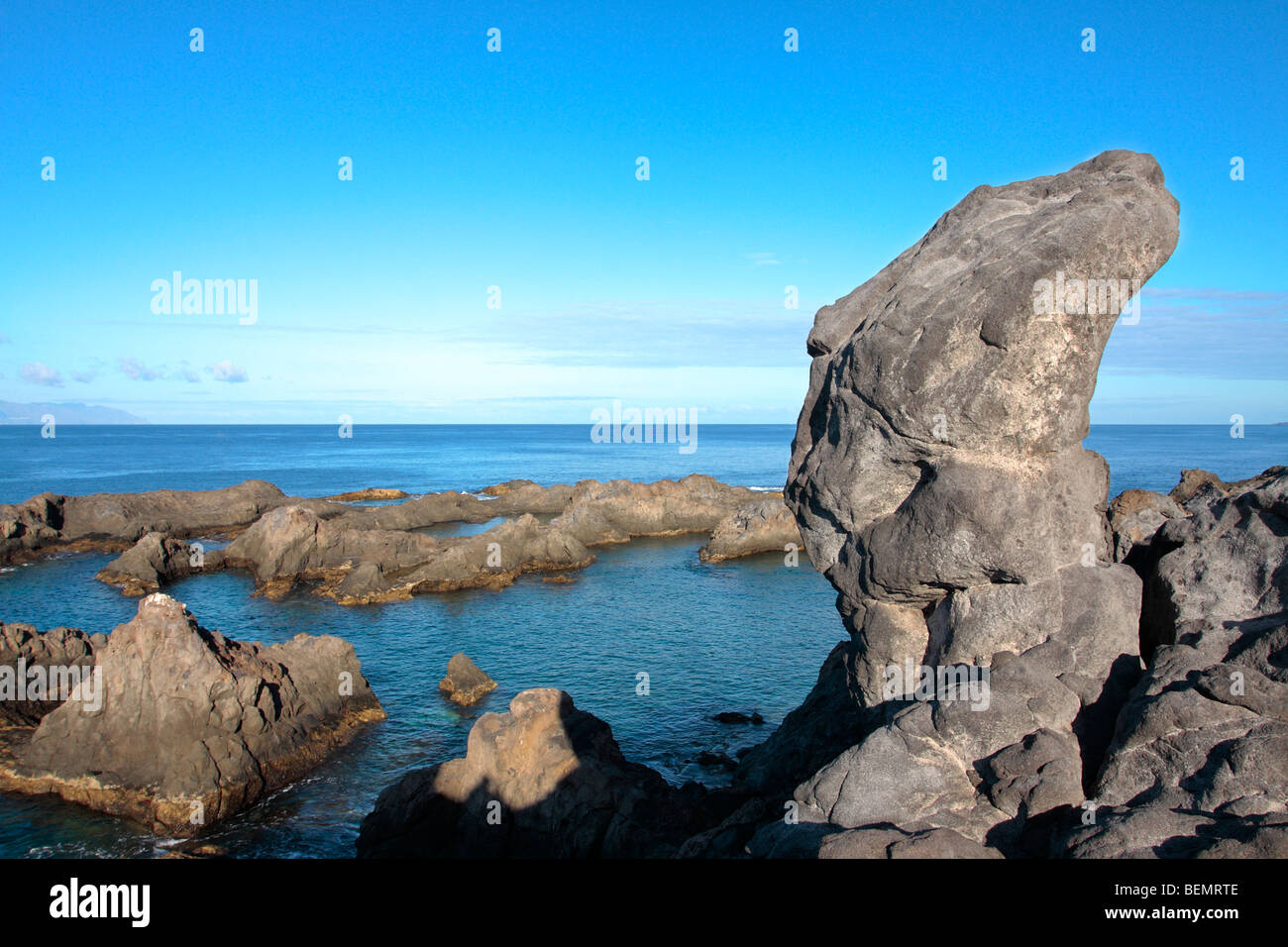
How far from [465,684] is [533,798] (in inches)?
507

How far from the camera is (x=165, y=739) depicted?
20875mm

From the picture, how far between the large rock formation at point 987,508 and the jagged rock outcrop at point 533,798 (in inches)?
191

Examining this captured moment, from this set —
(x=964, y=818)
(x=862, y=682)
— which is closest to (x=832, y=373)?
(x=862, y=682)

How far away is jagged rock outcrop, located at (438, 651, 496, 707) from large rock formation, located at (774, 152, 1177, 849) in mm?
17932

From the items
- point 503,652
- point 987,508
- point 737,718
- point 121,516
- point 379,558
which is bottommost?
point 737,718

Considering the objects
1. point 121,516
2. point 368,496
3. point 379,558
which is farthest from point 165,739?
point 368,496

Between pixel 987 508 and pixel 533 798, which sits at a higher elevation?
pixel 987 508

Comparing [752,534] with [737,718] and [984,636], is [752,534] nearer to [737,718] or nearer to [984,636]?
[737,718]

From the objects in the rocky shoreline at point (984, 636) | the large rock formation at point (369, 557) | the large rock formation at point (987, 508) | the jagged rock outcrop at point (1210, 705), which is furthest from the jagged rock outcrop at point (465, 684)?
the jagged rock outcrop at point (1210, 705)

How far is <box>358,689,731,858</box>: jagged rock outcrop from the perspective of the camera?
50.2 feet

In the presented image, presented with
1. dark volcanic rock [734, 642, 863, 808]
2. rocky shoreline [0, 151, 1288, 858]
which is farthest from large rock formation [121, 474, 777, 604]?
dark volcanic rock [734, 642, 863, 808]

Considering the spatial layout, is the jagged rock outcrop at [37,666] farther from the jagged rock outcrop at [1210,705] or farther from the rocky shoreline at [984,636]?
the jagged rock outcrop at [1210,705]

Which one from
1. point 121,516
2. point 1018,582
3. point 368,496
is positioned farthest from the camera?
point 368,496
